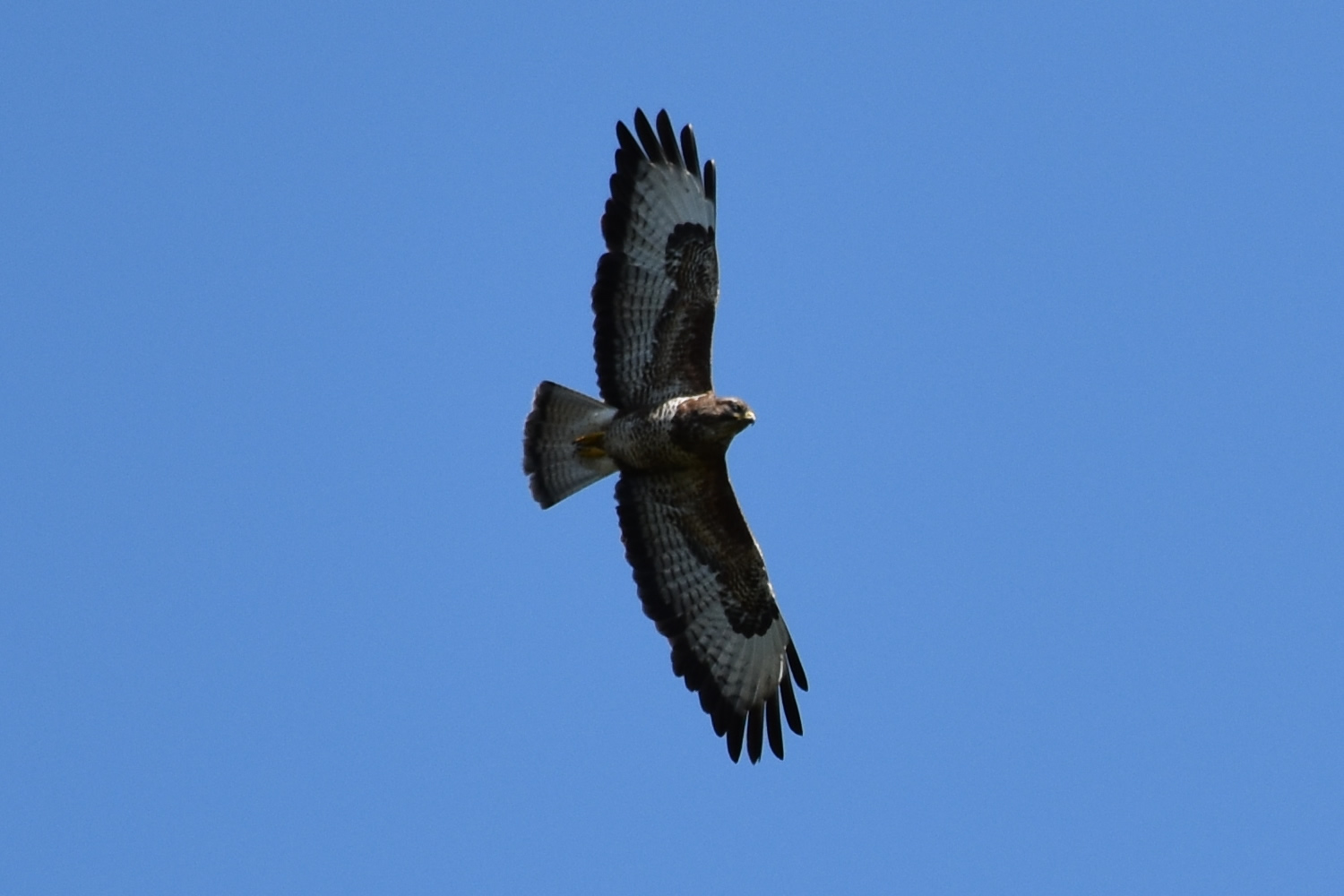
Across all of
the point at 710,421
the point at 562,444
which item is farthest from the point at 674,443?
the point at 562,444

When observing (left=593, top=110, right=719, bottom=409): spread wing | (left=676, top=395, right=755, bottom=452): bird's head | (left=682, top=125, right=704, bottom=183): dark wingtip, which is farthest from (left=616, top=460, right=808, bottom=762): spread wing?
(left=682, top=125, right=704, bottom=183): dark wingtip

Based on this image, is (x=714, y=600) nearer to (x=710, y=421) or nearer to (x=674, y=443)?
(x=674, y=443)

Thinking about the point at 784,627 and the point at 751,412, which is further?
the point at 784,627

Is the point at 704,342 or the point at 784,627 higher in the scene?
the point at 704,342

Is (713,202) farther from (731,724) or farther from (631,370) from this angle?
(731,724)

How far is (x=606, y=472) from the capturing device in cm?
1274

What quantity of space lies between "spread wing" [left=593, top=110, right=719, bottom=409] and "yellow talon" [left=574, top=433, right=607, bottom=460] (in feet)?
0.81

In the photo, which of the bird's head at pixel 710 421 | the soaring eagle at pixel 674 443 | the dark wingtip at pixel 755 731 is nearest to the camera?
the bird's head at pixel 710 421

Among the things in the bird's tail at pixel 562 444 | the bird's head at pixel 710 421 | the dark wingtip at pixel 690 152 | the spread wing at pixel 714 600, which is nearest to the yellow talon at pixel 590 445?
the bird's tail at pixel 562 444

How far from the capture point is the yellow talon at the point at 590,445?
496 inches

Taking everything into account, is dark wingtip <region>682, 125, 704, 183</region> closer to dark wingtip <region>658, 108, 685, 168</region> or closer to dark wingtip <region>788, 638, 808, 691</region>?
dark wingtip <region>658, 108, 685, 168</region>

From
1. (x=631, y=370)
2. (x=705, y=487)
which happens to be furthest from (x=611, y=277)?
(x=705, y=487)

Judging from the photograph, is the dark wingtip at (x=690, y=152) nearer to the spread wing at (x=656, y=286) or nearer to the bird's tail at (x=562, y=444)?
the spread wing at (x=656, y=286)

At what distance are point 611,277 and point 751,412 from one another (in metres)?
1.18
